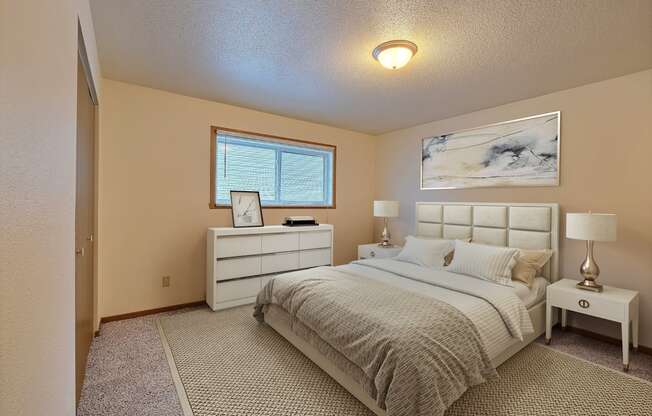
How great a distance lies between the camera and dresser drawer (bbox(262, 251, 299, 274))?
3.54m

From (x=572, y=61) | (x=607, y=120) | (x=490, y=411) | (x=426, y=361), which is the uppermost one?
(x=572, y=61)

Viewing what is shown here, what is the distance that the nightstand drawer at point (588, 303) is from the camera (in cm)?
221

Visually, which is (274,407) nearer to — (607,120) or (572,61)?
(572,61)

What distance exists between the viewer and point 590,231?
2355 millimetres

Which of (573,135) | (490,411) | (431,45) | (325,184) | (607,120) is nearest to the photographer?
(490,411)

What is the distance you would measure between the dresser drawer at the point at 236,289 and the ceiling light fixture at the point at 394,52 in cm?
268

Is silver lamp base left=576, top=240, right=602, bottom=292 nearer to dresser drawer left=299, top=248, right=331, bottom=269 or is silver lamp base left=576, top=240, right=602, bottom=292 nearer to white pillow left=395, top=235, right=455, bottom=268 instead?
white pillow left=395, top=235, right=455, bottom=268

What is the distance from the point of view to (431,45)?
2.11m

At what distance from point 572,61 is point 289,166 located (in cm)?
311

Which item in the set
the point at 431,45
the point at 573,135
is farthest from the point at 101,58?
the point at 573,135

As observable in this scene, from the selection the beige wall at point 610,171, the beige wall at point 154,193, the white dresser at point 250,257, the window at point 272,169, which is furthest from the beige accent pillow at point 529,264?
the beige wall at point 154,193

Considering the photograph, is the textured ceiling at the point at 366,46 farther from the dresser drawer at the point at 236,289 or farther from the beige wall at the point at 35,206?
the dresser drawer at the point at 236,289

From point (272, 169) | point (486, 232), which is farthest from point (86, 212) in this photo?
point (486, 232)

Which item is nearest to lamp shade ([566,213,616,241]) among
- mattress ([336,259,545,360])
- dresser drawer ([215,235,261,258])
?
mattress ([336,259,545,360])
